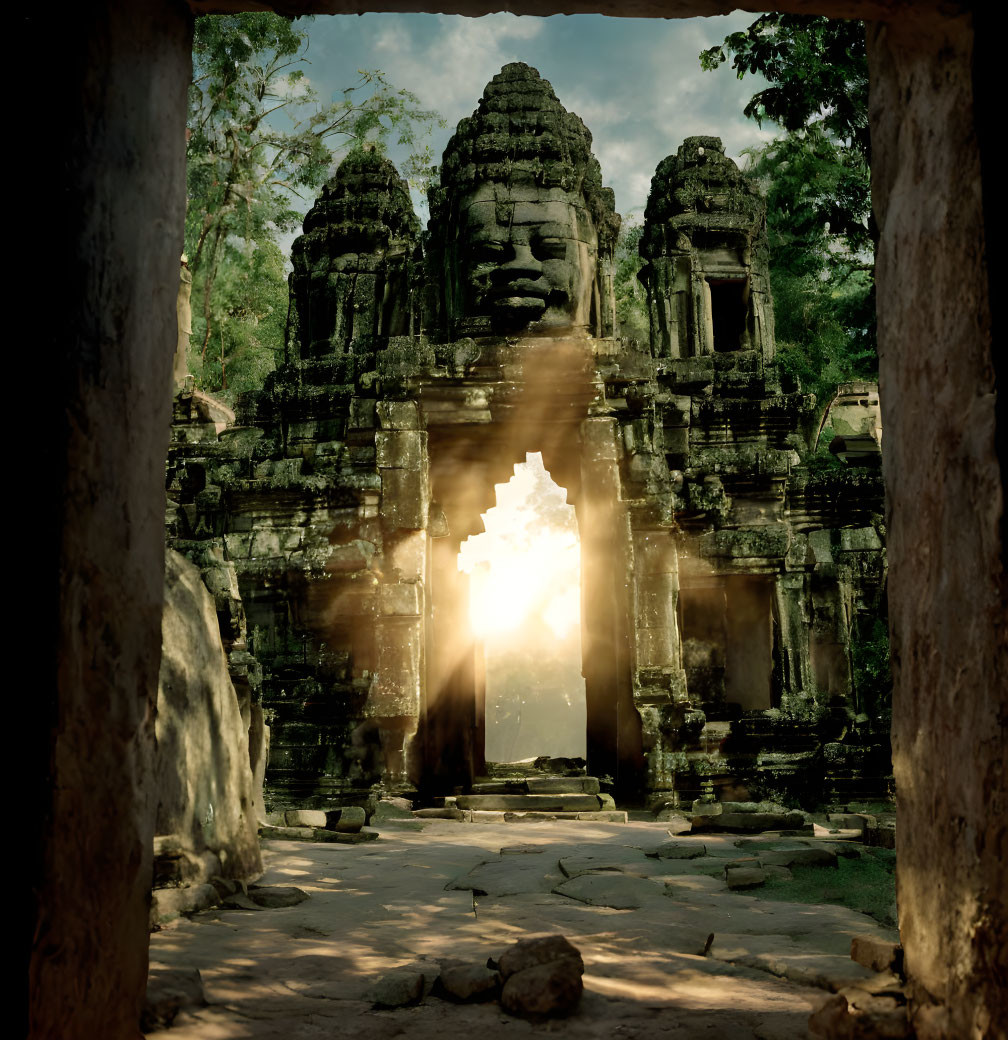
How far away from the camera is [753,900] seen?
170 inches

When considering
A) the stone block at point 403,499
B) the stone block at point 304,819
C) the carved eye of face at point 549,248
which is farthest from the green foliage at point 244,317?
the stone block at point 304,819

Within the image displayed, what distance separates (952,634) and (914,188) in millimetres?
1188

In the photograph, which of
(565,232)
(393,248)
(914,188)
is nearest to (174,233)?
(914,188)

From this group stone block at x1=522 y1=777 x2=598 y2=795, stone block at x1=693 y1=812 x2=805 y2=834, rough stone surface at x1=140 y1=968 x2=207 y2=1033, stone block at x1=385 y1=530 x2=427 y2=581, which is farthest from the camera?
stone block at x1=385 y1=530 x2=427 y2=581

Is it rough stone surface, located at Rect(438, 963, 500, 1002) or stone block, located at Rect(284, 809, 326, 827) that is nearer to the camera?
rough stone surface, located at Rect(438, 963, 500, 1002)

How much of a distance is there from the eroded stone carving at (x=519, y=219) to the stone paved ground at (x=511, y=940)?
6986mm

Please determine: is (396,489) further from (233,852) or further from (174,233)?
(174,233)

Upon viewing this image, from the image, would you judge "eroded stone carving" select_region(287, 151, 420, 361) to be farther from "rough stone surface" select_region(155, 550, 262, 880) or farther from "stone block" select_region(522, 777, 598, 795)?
"rough stone surface" select_region(155, 550, 262, 880)

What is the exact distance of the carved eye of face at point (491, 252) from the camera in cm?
1146

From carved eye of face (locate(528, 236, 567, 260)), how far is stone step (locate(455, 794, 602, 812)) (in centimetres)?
611

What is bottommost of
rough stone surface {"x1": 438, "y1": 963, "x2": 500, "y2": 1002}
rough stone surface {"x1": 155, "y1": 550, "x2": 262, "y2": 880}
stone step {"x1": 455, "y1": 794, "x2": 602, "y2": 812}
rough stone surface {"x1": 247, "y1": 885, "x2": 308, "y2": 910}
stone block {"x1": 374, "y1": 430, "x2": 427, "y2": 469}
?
stone step {"x1": 455, "y1": 794, "x2": 602, "y2": 812}

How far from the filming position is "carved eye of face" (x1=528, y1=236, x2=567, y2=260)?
1144 cm

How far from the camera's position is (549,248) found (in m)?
11.5

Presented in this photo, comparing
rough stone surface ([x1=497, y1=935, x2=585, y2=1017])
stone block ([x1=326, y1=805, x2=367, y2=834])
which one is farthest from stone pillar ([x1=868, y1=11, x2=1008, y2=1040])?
stone block ([x1=326, y1=805, x2=367, y2=834])
